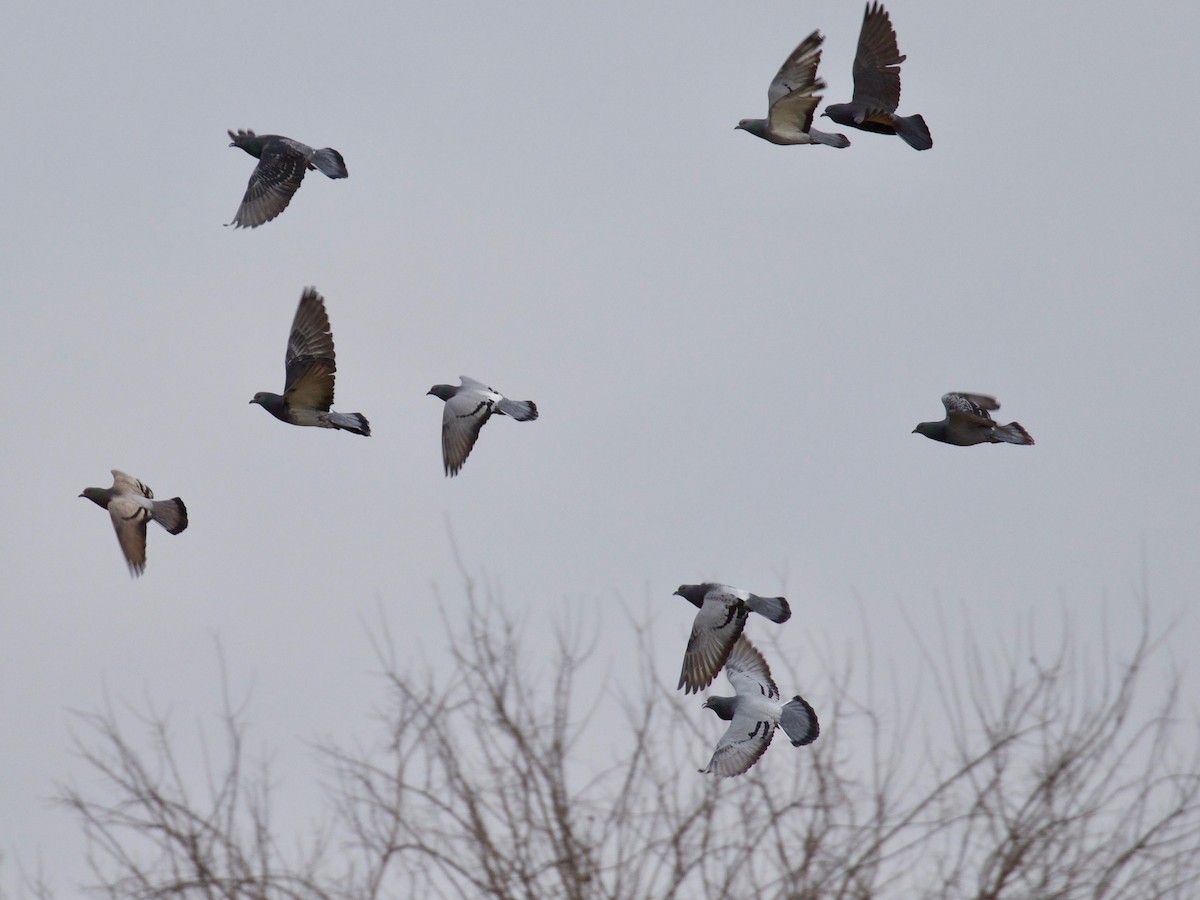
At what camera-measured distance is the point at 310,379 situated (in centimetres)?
1206

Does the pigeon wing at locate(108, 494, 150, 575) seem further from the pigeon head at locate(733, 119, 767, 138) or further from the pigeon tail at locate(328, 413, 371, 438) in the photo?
the pigeon head at locate(733, 119, 767, 138)

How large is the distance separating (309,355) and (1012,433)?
4.69m

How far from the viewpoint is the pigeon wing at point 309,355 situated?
39.3 feet

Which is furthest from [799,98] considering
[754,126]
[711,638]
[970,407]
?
[711,638]

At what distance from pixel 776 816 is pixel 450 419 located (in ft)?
14.3

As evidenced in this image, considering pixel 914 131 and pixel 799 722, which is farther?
pixel 914 131

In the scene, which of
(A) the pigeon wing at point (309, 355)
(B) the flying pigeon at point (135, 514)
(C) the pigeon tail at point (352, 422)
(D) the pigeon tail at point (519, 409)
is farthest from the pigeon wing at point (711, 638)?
(B) the flying pigeon at point (135, 514)

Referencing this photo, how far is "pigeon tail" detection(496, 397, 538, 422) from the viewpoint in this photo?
11633mm

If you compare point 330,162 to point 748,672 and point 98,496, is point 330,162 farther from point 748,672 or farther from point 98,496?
point 748,672

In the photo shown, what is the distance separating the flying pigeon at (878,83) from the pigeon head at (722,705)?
382 centimetres

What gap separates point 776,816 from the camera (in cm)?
880

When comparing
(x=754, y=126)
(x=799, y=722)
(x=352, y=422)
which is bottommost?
(x=799, y=722)

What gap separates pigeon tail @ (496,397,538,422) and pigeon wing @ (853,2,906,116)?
116 inches

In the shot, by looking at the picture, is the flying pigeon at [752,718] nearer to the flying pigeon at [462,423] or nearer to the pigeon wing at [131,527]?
the flying pigeon at [462,423]
